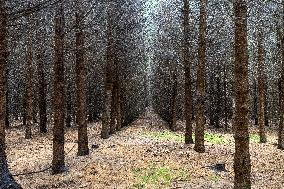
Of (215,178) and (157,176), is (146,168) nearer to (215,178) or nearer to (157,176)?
(157,176)

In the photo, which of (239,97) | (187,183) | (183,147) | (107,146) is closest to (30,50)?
(107,146)

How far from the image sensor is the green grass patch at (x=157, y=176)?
43.6 ft

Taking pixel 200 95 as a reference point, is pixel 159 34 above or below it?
above

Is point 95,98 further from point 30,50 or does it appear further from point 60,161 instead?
point 60,161

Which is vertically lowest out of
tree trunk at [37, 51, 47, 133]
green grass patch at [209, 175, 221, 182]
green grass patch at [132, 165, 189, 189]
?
green grass patch at [209, 175, 221, 182]

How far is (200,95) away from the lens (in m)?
18.3

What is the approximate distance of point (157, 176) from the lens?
14.1 metres

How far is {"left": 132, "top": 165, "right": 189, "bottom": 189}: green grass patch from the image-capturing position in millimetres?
13289

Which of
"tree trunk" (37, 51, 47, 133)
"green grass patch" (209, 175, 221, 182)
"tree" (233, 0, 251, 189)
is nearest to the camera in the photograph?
"tree" (233, 0, 251, 189)

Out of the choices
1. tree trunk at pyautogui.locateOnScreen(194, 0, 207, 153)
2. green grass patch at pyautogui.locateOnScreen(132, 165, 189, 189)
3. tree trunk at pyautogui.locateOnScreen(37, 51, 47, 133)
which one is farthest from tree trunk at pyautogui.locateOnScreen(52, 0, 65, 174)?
tree trunk at pyautogui.locateOnScreen(37, 51, 47, 133)

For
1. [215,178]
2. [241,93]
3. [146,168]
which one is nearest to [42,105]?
[146,168]

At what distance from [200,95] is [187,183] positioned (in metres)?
5.68

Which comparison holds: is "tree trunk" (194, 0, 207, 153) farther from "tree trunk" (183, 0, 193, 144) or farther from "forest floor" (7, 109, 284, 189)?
"tree trunk" (183, 0, 193, 144)

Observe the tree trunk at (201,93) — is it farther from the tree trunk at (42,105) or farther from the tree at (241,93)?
the tree trunk at (42,105)
